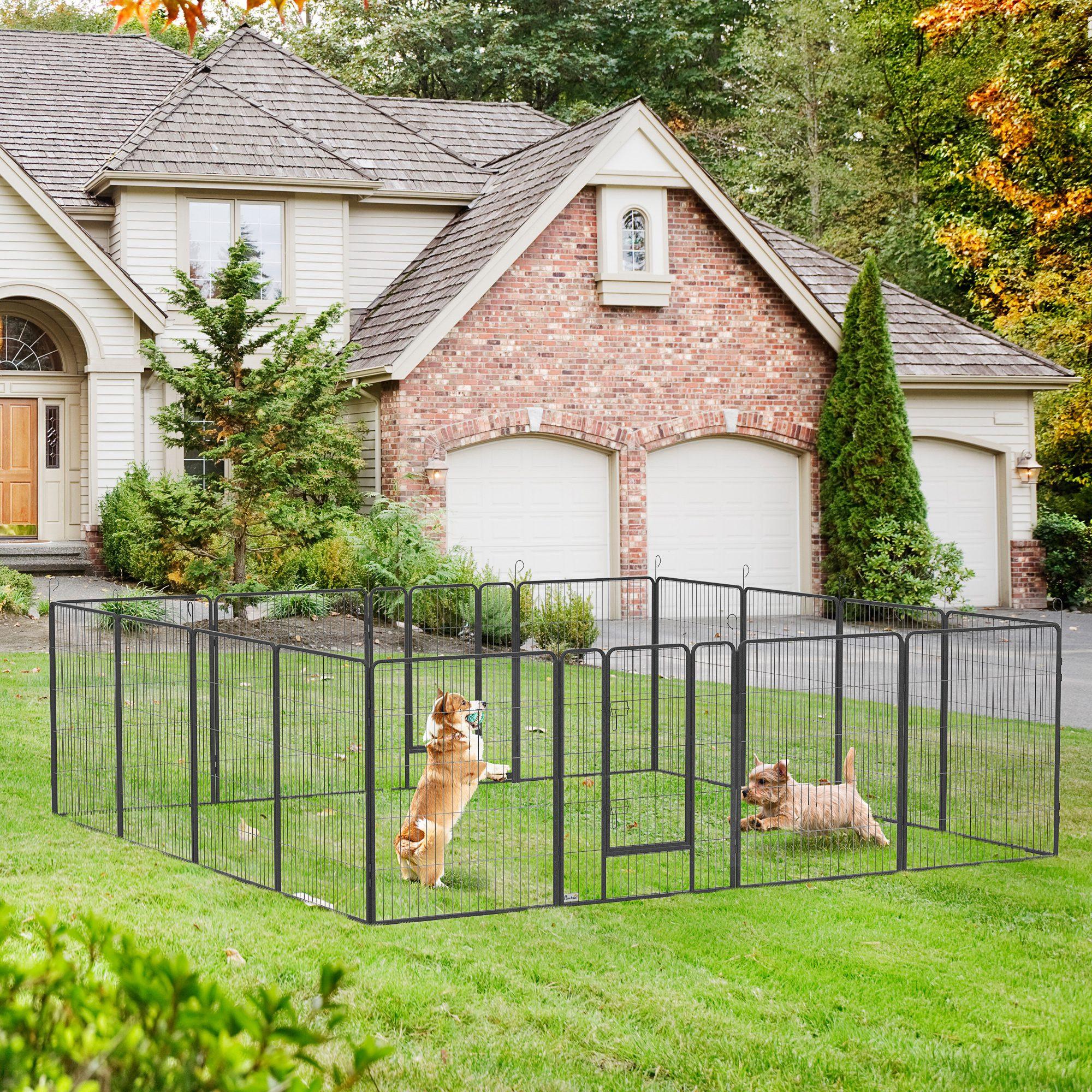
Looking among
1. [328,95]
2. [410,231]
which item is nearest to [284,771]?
[410,231]

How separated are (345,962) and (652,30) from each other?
3458 cm

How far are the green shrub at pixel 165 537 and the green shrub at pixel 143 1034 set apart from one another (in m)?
13.1

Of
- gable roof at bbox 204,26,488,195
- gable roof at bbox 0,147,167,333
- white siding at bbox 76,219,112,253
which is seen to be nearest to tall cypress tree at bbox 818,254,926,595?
gable roof at bbox 204,26,488,195

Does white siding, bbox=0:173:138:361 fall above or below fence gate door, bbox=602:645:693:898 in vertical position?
above

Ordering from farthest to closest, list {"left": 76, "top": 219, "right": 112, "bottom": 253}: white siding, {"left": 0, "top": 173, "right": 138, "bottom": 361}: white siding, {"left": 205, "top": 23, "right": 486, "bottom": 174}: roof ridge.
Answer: {"left": 205, "top": 23, "right": 486, "bottom": 174}: roof ridge → {"left": 76, "top": 219, "right": 112, "bottom": 253}: white siding → {"left": 0, "top": 173, "right": 138, "bottom": 361}: white siding

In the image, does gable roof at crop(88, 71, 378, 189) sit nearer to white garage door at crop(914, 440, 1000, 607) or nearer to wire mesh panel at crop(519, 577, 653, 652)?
wire mesh panel at crop(519, 577, 653, 652)

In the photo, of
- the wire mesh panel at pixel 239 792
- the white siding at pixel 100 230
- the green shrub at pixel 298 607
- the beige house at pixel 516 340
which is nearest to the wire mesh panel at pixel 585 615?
the beige house at pixel 516 340

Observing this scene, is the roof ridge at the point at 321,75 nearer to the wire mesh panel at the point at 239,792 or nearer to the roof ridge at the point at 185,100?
the roof ridge at the point at 185,100

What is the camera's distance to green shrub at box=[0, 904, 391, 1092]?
199cm

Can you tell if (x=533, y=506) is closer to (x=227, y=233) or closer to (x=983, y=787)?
(x=227, y=233)

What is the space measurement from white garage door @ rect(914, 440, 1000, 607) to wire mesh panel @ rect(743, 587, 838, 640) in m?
2.39

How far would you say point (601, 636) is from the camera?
53.9ft

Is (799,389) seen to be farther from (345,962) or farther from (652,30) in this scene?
(652,30)

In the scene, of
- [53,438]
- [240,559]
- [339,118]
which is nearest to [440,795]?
[240,559]
